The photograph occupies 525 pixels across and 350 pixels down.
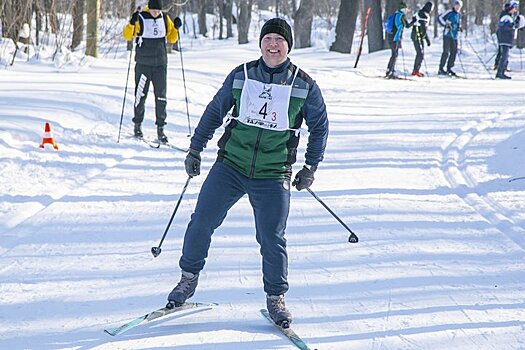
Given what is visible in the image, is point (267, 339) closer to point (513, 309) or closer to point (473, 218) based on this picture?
point (513, 309)

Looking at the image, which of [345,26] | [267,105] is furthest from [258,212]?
[345,26]

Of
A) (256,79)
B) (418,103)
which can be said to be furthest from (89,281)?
(418,103)

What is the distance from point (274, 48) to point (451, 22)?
711 inches

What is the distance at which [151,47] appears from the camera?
35.1 ft

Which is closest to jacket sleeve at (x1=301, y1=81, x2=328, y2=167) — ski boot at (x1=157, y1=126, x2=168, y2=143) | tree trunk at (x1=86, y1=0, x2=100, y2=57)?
ski boot at (x1=157, y1=126, x2=168, y2=143)

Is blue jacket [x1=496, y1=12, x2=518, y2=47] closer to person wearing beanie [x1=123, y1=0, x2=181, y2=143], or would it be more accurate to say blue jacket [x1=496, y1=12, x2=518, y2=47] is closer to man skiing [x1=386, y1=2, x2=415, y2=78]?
man skiing [x1=386, y1=2, x2=415, y2=78]

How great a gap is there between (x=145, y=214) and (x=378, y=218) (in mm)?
2238

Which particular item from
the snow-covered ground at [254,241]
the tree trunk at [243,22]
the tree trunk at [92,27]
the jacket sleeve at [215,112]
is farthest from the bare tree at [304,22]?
the jacket sleeve at [215,112]

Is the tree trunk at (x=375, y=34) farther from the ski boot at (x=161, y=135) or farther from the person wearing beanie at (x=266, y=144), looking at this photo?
the person wearing beanie at (x=266, y=144)

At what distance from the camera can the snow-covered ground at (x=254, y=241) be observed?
15.7 feet

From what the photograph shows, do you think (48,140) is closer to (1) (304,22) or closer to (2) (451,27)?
(2) (451,27)

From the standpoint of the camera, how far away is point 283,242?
15.5 feet

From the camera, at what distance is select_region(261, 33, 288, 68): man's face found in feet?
14.9

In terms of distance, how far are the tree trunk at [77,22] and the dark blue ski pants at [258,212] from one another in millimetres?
15778
